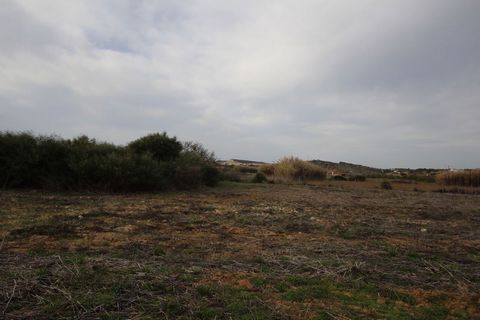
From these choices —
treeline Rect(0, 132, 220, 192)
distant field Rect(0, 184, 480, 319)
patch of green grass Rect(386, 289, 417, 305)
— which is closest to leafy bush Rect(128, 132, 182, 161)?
treeline Rect(0, 132, 220, 192)

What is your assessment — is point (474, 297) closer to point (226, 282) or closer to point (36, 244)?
point (226, 282)

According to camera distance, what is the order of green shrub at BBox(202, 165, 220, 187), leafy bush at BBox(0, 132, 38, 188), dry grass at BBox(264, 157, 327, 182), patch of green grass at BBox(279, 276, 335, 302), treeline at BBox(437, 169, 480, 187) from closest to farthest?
1. patch of green grass at BBox(279, 276, 335, 302)
2. leafy bush at BBox(0, 132, 38, 188)
3. green shrub at BBox(202, 165, 220, 187)
4. treeline at BBox(437, 169, 480, 187)
5. dry grass at BBox(264, 157, 327, 182)

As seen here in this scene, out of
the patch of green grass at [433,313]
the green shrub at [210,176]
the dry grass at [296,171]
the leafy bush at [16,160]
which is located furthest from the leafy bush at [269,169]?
the patch of green grass at [433,313]

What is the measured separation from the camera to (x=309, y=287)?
4113 millimetres

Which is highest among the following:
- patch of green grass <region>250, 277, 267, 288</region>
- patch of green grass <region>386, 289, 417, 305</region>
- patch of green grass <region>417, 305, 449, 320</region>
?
patch of green grass <region>250, 277, 267, 288</region>

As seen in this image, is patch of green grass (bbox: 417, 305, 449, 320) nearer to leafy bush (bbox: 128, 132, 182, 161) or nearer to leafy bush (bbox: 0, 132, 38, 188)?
leafy bush (bbox: 0, 132, 38, 188)

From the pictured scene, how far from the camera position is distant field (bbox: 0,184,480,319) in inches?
137

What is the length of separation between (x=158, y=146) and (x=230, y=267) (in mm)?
14294

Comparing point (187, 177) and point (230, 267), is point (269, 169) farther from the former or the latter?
point (230, 267)

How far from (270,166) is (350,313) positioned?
27364 millimetres

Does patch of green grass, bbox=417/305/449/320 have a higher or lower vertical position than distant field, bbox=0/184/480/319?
Result: lower

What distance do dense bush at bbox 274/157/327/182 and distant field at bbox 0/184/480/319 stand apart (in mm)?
19260

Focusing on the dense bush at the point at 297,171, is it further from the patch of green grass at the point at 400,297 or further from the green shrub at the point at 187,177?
the patch of green grass at the point at 400,297

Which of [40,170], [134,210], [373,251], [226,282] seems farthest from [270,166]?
[226,282]
